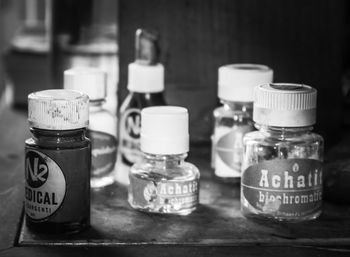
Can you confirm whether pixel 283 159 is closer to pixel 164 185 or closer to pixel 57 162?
pixel 164 185

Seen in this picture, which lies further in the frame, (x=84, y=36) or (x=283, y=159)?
(x=84, y=36)

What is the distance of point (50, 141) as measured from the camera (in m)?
0.81

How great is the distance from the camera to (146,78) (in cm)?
106

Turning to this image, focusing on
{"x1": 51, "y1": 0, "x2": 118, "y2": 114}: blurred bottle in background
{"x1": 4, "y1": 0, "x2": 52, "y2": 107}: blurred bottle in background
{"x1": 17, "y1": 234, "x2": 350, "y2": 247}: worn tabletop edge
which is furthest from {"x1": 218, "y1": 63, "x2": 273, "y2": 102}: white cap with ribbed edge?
{"x1": 4, "y1": 0, "x2": 52, "y2": 107}: blurred bottle in background

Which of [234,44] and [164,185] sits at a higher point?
[234,44]

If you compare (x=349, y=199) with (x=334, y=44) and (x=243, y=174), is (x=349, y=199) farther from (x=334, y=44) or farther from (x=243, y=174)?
(x=334, y=44)

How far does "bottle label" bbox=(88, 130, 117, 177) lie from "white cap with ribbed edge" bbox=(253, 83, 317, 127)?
0.74ft

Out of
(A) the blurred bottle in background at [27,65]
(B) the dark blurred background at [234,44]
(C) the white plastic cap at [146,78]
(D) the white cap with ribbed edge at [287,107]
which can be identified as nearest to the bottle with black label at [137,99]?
(C) the white plastic cap at [146,78]

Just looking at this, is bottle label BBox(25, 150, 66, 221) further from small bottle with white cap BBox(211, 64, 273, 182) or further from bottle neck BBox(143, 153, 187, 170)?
small bottle with white cap BBox(211, 64, 273, 182)

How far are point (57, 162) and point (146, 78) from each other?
28cm

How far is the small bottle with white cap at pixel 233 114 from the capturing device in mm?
1013

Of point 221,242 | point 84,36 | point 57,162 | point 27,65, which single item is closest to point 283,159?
point 221,242

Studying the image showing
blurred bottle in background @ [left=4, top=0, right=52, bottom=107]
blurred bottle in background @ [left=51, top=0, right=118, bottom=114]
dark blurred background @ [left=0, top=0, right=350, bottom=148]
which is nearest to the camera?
dark blurred background @ [left=0, top=0, right=350, bottom=148]

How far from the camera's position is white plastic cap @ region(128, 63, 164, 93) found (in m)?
1.06
